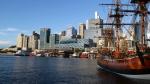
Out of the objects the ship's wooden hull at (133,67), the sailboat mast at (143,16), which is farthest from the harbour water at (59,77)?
the sailboat mast at (143,16)

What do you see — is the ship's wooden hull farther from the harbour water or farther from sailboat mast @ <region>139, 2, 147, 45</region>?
sailboat mast @ <region>139, 2, 147, 45</region>

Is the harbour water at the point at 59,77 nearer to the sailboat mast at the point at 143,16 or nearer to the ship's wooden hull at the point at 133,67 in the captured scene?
the ship's wooden hull at the point at 133,67

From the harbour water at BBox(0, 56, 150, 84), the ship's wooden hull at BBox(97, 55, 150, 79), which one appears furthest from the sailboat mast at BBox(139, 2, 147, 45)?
the harbour water at BBox(0, 56, 150, 84)

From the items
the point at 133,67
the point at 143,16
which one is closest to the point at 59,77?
the point at 133,67

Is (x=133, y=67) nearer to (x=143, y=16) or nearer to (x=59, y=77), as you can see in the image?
(x=143, y=16)

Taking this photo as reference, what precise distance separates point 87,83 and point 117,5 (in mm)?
38848

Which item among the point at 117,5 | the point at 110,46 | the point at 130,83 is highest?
the point at 117,5

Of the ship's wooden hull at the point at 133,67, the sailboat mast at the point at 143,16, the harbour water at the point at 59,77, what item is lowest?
the harbour water at the point at 59,77

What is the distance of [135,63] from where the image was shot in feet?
191

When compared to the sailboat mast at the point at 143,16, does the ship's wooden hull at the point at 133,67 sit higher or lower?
lower

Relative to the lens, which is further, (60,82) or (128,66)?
(128,66)

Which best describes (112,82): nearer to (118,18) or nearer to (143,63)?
(143,63)

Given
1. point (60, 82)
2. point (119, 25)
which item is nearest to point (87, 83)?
point (60, 82)

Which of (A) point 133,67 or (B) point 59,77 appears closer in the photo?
(A) point 133,67
